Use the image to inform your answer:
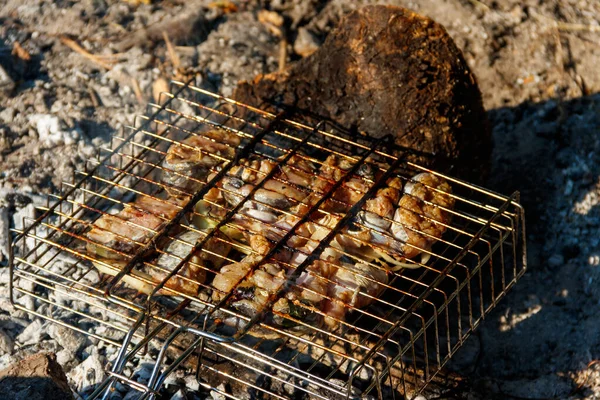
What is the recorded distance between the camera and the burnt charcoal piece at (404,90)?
192 inches

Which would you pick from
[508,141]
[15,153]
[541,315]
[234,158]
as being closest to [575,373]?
[541,315]

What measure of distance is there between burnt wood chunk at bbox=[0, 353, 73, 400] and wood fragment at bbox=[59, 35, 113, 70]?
9.89 feet

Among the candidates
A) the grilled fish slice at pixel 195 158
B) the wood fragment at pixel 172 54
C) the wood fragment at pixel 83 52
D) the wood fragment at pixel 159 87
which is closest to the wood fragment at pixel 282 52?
the wood fragment at pixel 172 54

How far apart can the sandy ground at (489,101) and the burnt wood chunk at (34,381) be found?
1713 mm

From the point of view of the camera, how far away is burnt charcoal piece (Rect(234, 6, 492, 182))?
4.88 m

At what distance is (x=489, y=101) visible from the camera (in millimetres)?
6301

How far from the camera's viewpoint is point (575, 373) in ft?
16.0

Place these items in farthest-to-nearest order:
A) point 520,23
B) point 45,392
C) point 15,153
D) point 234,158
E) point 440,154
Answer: point 520,23 → point 15,153 → point 440,154 → point 234,158 → point 45,392

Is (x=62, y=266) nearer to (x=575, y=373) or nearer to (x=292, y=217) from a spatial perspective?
(x=292, y=217)

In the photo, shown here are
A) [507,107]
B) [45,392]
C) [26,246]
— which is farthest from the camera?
[507,107]

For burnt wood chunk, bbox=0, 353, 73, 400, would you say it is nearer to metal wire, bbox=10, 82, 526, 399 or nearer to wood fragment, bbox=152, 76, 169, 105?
metal wire, bbox=10, 82, 526, 399

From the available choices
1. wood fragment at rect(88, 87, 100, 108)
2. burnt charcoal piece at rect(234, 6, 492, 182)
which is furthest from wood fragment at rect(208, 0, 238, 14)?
burnt charcoal piece at rect(234, 6, 492, 182)

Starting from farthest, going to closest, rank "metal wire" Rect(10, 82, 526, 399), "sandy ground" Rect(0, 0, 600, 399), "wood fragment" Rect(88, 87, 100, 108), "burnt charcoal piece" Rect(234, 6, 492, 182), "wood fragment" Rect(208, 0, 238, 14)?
"wood fragment" Rect(208, 0, 238, 14), "wood fragment" Rect(88, 87, 100, 108), "sandy ground" Rect(0, 0, 600, 399), "burnt charcoal piece" Rect(234, 6, 492, 182), "metal wire" Rect(10, 82, 526, 399)

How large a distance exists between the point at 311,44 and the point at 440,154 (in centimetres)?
198
